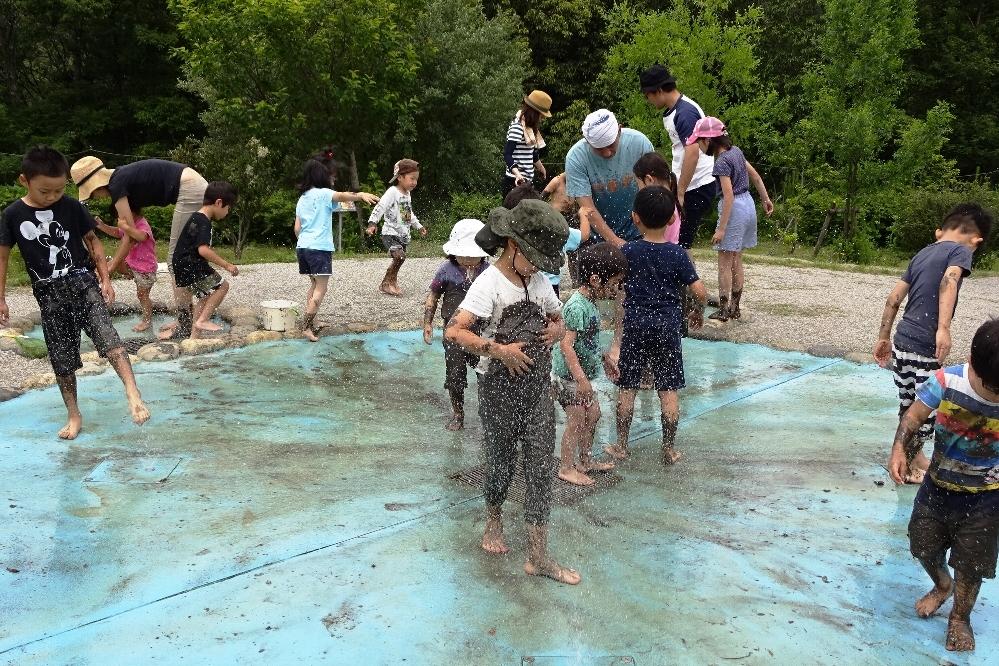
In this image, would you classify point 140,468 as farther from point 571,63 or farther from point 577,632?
point 571,63

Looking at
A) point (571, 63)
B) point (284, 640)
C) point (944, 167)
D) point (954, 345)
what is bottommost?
point (284, 640)

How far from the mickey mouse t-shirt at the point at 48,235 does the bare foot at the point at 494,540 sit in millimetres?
2880

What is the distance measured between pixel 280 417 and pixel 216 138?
16.0m

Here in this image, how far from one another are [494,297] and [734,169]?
4.60m

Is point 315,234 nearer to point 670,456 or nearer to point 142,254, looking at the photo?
point 142,254

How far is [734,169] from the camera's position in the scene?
7.34 meters

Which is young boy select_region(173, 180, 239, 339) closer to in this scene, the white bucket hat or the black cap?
the white bucket hat

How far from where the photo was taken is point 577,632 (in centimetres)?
308

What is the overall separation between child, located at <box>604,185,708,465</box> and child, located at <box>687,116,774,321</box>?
2676 millimetres

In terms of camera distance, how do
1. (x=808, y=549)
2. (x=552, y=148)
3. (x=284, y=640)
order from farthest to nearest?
(x=552, y=148), (x=808, y=549), (x=284, y=640)

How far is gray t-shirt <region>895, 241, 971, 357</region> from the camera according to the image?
4.18 metres

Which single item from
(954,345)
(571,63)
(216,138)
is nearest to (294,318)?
(954,345)

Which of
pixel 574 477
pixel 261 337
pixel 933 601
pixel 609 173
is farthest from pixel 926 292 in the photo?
pixel 261 337

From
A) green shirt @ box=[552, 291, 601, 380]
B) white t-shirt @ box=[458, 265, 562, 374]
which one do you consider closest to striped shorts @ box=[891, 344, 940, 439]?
green shirt @ box=[552, 291, 601, 380]
